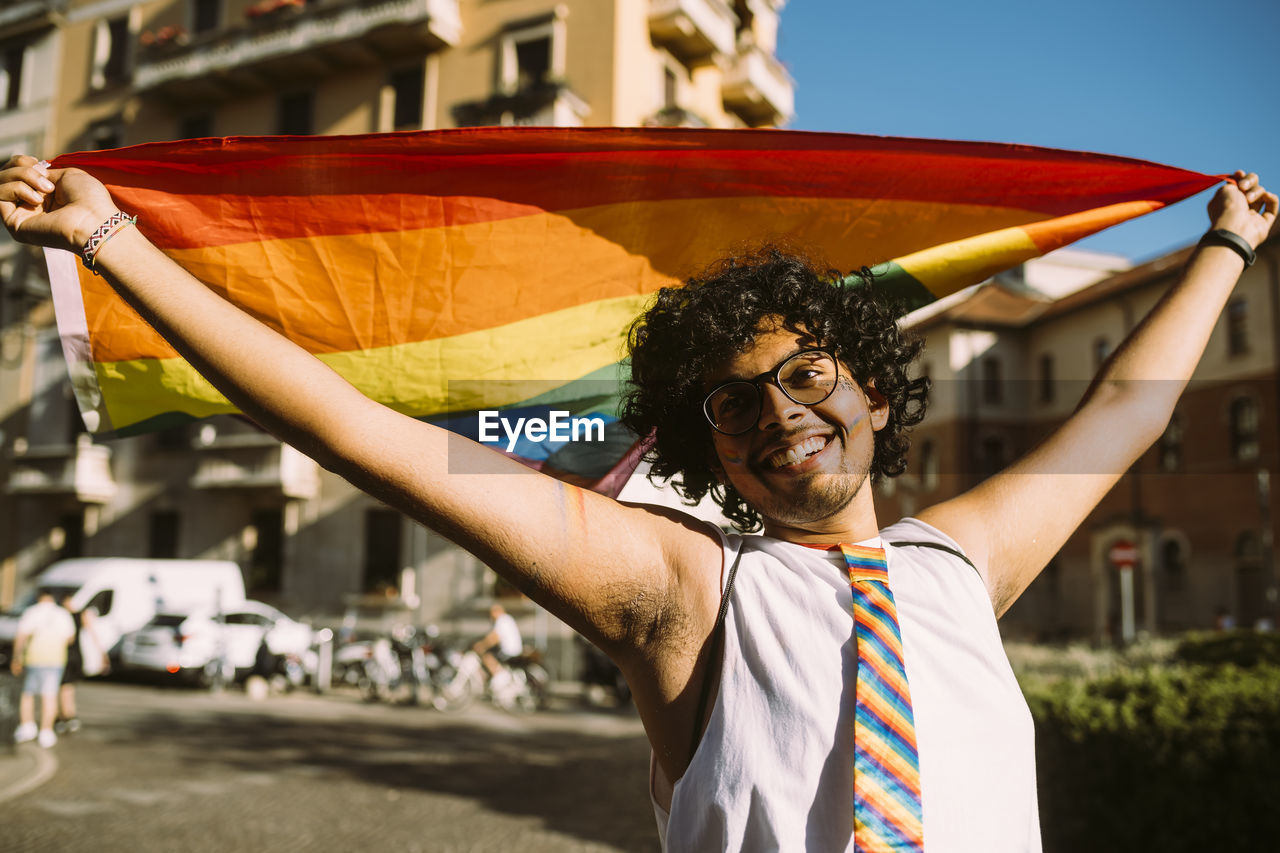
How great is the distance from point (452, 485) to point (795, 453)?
0.59m

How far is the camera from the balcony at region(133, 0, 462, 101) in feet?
78.5

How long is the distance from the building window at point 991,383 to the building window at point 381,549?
26.3 meters

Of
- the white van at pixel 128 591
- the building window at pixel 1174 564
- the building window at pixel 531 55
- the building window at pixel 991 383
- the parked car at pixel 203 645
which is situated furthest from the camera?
the building window at pixel 991 383

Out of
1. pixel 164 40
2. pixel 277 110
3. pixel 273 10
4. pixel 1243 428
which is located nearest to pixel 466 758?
pixel 277 110

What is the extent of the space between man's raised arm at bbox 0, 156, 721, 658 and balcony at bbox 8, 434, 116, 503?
29.0 metres

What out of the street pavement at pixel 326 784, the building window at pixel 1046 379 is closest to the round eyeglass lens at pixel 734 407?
the street pavement at pixel 326 784

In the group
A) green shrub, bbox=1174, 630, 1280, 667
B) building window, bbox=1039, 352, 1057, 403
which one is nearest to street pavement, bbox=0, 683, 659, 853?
green shrub, bbox=1174, 630, 1280, 667

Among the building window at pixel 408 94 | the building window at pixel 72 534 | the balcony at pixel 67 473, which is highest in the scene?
the building window at pixel 408 94

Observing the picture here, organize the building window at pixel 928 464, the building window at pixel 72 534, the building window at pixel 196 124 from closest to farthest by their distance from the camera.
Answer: the building window at pixel 196 124, the building window at pixel 72 534, the building window at pixel 928 464

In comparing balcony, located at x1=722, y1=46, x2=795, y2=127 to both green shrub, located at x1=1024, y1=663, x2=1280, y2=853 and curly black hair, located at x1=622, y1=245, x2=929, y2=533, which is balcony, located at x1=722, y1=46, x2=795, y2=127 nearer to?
green shrub, located at x1=1024, y1=663, x2=1280, y2=853

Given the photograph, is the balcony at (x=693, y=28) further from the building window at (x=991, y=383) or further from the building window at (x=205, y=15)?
the building window at (x=991, y=383)

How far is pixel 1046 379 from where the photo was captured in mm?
40188

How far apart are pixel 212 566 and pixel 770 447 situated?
22.2 m

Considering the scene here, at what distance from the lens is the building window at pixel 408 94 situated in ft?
80.9
